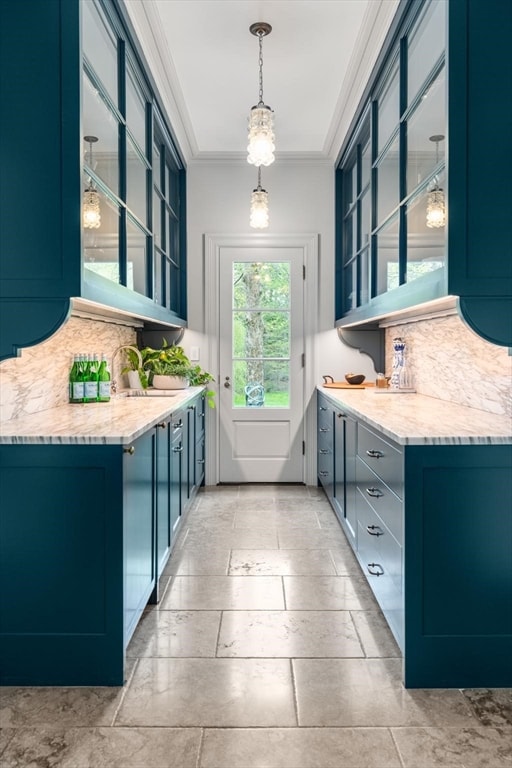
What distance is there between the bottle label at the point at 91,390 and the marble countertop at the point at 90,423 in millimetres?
84

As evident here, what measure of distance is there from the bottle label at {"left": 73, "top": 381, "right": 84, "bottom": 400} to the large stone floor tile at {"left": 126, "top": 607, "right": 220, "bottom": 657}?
1.21m

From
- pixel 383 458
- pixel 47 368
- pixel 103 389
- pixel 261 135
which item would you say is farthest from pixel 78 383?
pixel 383 458

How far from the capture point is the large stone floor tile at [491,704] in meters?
1.73

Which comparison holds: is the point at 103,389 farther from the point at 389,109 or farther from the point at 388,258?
the point at 389,109

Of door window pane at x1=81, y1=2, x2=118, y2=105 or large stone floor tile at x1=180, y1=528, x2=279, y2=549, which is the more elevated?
door window pane at x1=81, y1=2, x2=118, y2=105

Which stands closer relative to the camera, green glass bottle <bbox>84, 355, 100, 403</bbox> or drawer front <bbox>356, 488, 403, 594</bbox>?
drawer front <bbox>356, 488, 403, 594</bbox>

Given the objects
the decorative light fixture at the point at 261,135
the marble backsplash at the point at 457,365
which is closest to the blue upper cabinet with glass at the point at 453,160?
the marble backsplash at the point at 457,365

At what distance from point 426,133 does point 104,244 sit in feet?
4.64

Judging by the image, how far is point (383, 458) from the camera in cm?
224

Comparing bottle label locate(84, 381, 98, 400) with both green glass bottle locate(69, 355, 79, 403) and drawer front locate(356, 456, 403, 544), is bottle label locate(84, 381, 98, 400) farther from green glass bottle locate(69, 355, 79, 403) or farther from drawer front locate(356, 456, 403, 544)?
drawer front locate(356, 456, 403, 544)

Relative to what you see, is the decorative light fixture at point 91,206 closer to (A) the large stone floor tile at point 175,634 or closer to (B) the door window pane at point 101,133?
(B) the door window pane at point 101,133

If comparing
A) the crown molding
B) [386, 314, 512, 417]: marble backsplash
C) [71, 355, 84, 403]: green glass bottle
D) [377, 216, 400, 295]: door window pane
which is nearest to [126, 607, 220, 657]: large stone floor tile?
[71, 355, 84, 403]: green glass bottle

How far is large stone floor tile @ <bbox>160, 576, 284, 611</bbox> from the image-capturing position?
2.52 meters

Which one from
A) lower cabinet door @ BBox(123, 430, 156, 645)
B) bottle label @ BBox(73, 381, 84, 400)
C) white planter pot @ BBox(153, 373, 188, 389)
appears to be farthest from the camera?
white planter pot @ BBox(153, 373, 188, 389)
